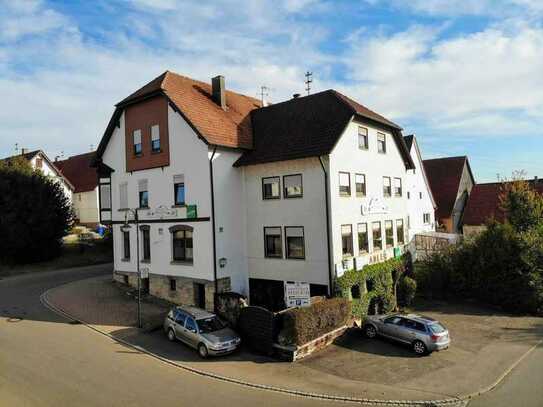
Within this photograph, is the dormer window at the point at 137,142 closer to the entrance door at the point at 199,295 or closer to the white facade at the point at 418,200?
Result: the entrance door at the point at 199,295

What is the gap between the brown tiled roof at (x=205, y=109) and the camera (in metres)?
22.6

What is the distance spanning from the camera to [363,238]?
78.4 feet

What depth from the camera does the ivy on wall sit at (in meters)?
21.5

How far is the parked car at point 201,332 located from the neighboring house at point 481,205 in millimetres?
33451

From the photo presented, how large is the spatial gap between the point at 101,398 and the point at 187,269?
11155mm

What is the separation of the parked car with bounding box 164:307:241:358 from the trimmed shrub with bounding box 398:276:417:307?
12.8 metres

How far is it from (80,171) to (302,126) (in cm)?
4216

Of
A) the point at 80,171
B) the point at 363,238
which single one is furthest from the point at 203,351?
the point at 80,171

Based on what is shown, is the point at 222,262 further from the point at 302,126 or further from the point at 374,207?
the point at 374,207

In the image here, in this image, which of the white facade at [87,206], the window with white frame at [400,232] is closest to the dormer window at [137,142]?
the window with white frame at [400,232]

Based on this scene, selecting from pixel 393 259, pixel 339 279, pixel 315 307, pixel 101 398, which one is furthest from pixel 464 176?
pixel 101 398

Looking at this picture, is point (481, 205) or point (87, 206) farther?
point (87, 206)

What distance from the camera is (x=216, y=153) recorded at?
2244 centimetres

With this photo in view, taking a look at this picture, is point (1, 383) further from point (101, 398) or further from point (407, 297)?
point (407, 297)
